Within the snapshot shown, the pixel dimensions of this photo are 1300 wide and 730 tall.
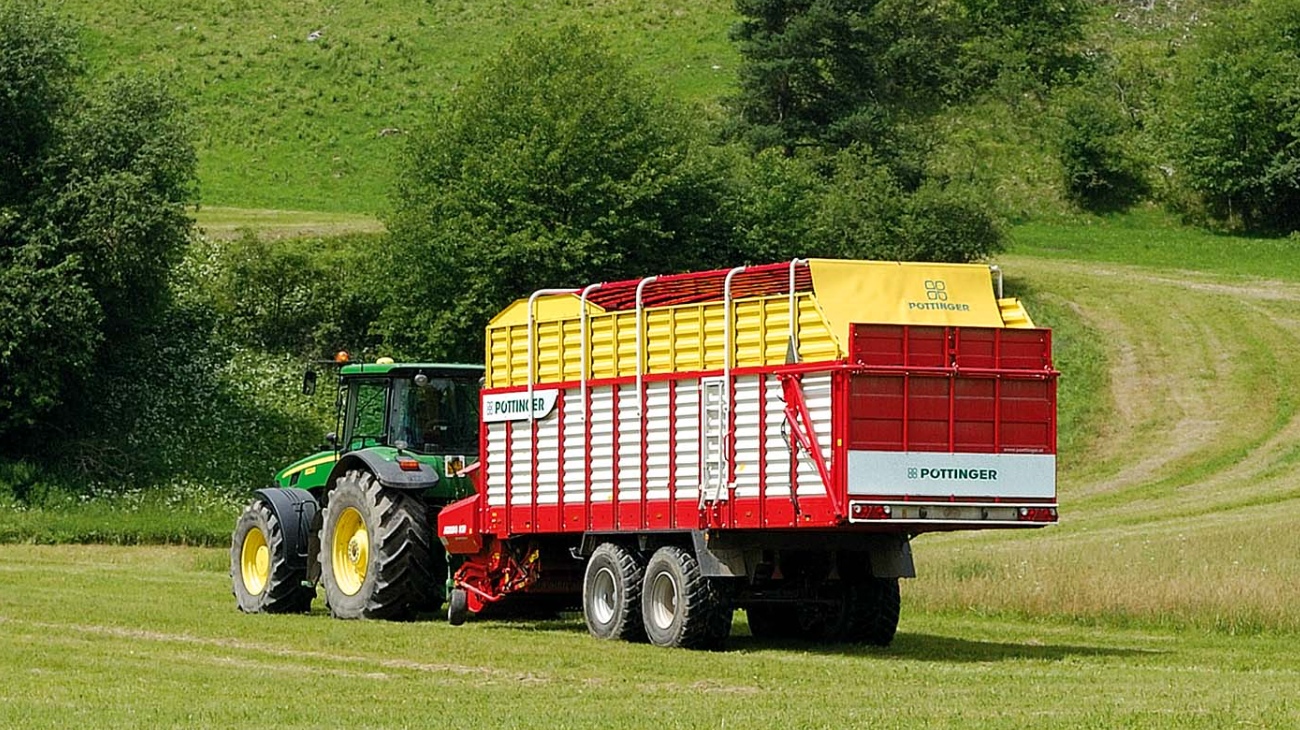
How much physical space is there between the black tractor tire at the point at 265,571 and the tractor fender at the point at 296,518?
5 cm

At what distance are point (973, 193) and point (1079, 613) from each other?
39.8 metres

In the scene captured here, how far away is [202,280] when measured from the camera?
5434cm

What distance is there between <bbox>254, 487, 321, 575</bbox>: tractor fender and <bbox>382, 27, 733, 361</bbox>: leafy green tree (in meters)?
24.9

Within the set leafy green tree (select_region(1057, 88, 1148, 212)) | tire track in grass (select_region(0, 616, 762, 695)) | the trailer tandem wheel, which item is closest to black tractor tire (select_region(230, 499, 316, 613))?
tire track in grass (select_region(0, 616, 762, 695))

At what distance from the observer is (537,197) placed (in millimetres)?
51344

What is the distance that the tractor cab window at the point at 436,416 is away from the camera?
77.5 ft

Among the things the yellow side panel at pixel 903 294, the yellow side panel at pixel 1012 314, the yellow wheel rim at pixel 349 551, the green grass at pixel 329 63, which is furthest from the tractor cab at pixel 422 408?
the green grass at pixel 329 63

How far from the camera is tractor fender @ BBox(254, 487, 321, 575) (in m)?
24.2

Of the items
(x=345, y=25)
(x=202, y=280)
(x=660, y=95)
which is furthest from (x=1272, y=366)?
(x=345, y=25)

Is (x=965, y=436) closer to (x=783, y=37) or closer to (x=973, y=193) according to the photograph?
(x=973, y=193)

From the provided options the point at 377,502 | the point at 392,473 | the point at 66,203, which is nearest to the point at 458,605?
the point at 377,502

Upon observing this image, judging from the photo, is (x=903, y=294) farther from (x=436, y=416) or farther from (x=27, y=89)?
(x=27, y=89)

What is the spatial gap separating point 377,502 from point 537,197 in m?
29.2

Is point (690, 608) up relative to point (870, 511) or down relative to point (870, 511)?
down
